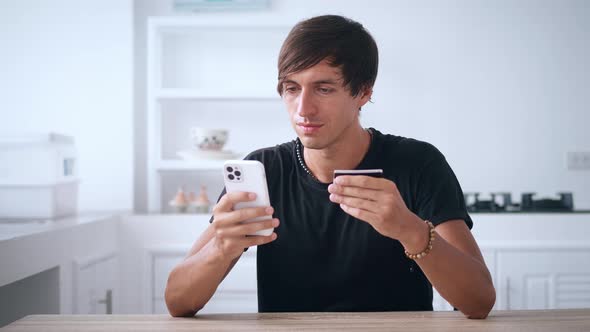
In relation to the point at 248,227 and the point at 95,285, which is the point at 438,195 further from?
the point at 95,285

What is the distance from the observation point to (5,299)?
78.0 inches

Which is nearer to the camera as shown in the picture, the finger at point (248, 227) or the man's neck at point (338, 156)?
the finger at point (248, 227)

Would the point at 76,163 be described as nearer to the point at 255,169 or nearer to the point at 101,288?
the point at 101,288

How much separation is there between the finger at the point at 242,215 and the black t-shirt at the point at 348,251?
0.35 metres

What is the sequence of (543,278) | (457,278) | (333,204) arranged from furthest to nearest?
1. (543,278)
2. (333,204)
3. (457,278)

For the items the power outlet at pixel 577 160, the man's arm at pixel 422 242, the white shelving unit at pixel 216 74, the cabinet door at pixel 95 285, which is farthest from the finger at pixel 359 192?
the power outlet at pixel 577 160

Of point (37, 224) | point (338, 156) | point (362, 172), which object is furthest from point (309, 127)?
point (37, 224)

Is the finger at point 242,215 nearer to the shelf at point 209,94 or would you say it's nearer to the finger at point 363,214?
the finger at point 363,214

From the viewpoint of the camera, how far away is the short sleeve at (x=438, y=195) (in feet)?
4.34

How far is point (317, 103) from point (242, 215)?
381 mm

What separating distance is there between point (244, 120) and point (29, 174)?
40.1 inches

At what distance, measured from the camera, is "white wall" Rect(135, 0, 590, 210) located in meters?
2.84

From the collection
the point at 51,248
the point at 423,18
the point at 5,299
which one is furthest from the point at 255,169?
→ the point at 423,18

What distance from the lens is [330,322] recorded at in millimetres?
1068
